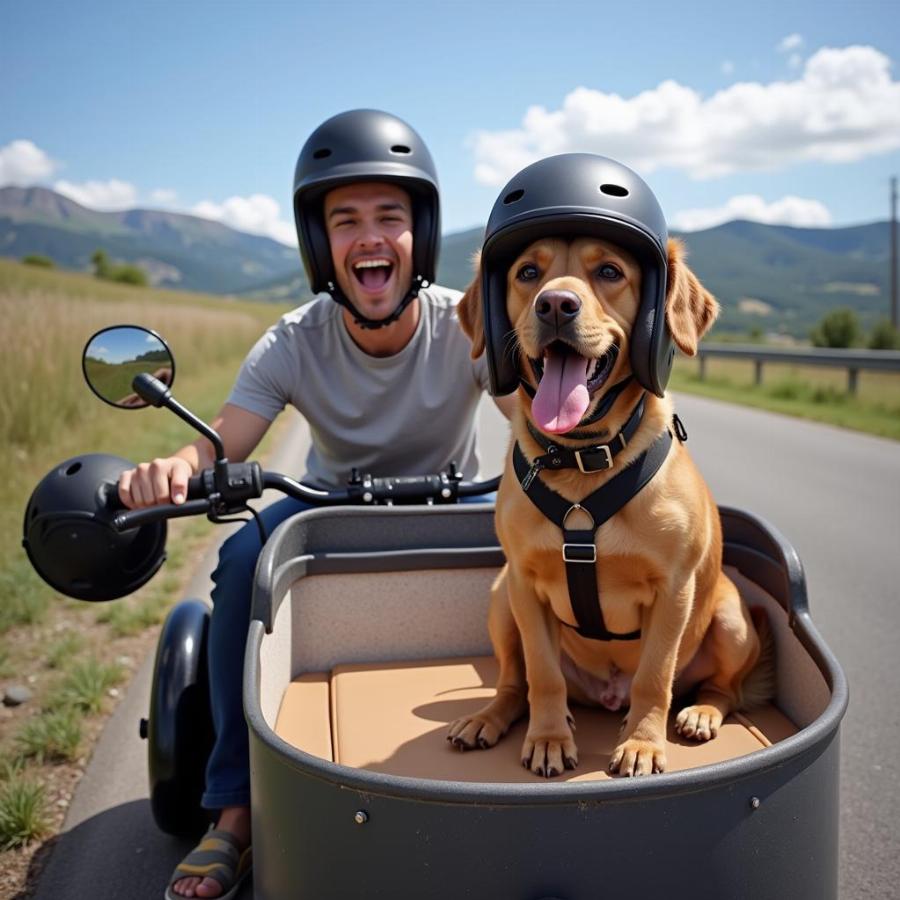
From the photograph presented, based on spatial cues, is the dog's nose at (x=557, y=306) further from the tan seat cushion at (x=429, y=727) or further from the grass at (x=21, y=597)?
the grass at (x=21, y=597)

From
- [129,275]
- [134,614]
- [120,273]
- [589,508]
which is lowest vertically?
[134,614]

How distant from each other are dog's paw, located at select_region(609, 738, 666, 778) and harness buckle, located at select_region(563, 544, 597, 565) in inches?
18.1

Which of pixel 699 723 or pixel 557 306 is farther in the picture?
pixel 699 723

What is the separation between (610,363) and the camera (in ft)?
7.77

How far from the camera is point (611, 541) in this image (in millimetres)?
2344

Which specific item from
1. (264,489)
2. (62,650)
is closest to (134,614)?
(62,650)

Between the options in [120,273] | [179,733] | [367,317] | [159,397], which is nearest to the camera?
[159,397]

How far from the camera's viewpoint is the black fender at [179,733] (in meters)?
2.91

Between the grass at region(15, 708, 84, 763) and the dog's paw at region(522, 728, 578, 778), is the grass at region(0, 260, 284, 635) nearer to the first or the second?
the grass at region(15, 708, 84, 763)

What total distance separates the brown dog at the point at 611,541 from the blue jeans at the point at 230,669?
0.71 meters

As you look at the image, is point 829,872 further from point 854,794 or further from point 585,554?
point 854,794

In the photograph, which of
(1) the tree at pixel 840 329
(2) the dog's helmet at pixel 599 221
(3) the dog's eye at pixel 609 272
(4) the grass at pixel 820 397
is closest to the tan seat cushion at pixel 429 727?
(2) the dog's helmet at pixel 599 221

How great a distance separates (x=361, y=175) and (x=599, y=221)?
1482 mm

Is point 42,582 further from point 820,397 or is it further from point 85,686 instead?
point 820,397
